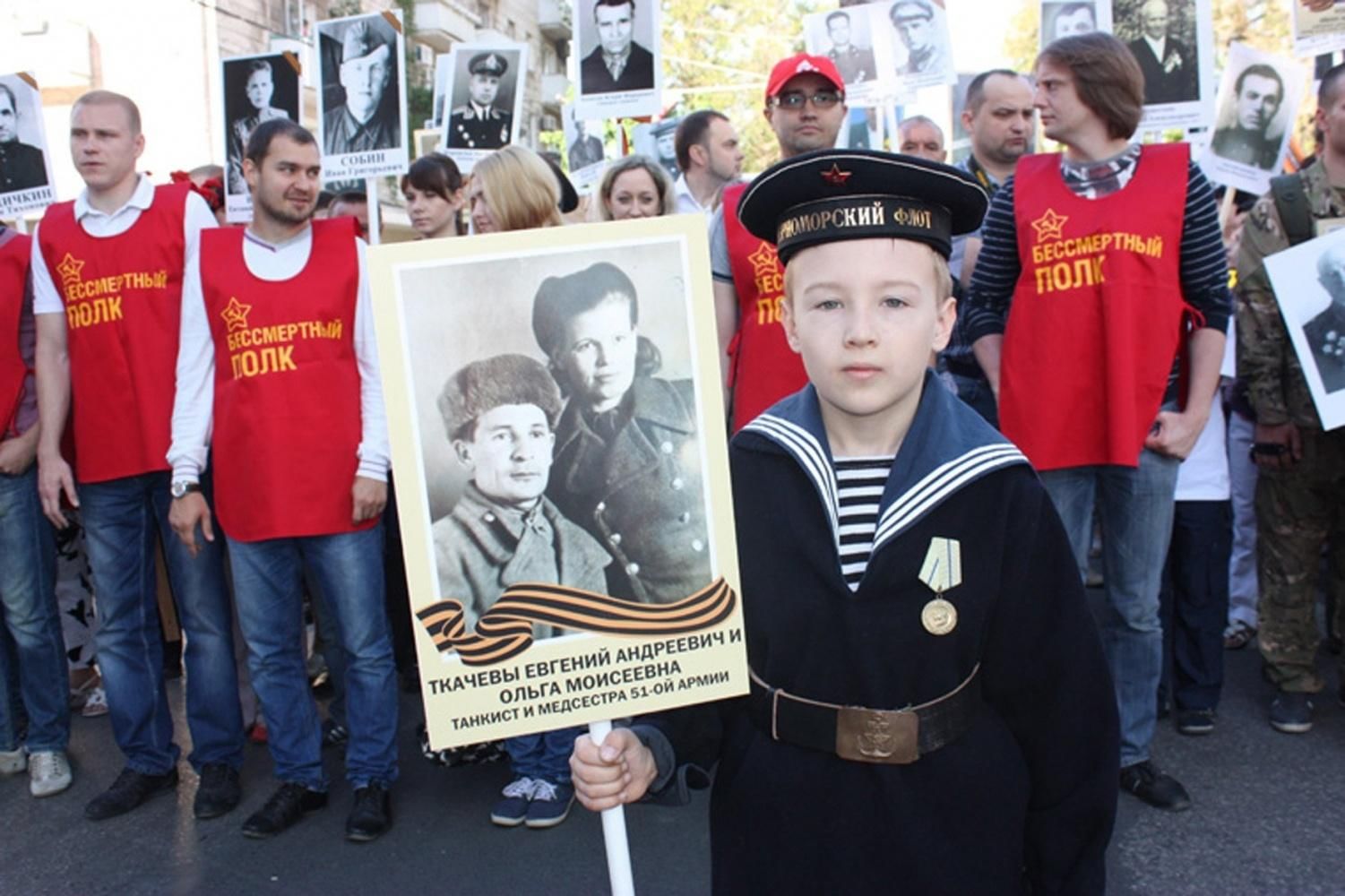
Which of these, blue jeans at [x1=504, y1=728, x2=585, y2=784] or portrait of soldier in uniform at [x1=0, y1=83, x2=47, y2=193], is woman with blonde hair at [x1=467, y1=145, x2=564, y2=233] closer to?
blue jeans at [x1=504, y1=728, x2=585, y2=784]

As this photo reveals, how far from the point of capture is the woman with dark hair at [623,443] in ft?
5.31

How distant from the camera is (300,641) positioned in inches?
163

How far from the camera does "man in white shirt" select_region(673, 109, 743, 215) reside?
18.7ft

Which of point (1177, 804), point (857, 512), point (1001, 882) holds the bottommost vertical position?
point (1177, 804)

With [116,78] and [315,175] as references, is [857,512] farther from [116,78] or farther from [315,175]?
[116,78]

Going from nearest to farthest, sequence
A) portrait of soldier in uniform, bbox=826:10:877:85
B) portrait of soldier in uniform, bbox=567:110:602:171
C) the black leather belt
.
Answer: the black leather belt < portrait of soldier in uniform, bbox=826:10:877:85 < portrait of soldier in uniform, bbox=567:110:602:171

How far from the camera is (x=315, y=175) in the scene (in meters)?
3.97

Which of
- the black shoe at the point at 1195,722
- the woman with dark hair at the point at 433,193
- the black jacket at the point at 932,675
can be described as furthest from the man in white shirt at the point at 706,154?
the black jacket at the point at 932,675

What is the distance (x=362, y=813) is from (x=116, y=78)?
64.8ft

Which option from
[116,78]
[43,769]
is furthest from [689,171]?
[116,78]

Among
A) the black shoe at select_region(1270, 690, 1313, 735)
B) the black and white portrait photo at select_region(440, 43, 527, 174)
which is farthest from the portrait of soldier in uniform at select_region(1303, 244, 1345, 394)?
the black and white portrait photo at select_region(440, 43, 527, 174)

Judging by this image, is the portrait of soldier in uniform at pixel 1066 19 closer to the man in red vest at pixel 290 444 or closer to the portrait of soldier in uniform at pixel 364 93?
the portrait of soldier in uniform at pixel 364 93

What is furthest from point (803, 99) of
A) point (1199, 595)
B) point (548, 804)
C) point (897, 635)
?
point (897, 635)

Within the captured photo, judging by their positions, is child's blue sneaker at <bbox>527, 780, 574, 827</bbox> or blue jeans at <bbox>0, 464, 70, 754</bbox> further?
blue jeans at <bbox>0, 464, 70, 754</bbox>
